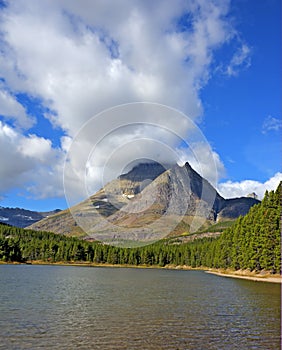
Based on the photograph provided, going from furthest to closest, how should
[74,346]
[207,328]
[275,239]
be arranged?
[275,239] < [207,328] < [74,346]

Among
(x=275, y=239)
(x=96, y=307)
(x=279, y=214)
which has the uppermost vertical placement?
(x=279, y=214)

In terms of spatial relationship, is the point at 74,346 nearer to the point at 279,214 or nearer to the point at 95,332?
the point at 95,332

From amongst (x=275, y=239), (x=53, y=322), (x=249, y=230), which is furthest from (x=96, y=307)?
(x=249, y=230)

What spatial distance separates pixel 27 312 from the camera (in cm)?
3662

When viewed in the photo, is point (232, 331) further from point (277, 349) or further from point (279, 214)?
point (279, 214)

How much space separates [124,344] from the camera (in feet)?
81.6

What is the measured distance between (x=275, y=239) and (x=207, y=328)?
71.9 metres

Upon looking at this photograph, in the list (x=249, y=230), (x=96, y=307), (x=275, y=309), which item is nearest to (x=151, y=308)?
(x=96, y=307)

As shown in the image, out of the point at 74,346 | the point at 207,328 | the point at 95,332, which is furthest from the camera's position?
the point at 207,328

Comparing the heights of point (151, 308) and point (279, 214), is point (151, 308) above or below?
below

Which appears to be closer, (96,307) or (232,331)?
(232,331)

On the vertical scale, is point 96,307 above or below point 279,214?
below

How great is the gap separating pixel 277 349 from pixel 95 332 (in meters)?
14.0

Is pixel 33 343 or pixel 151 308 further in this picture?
pixel 151 308
